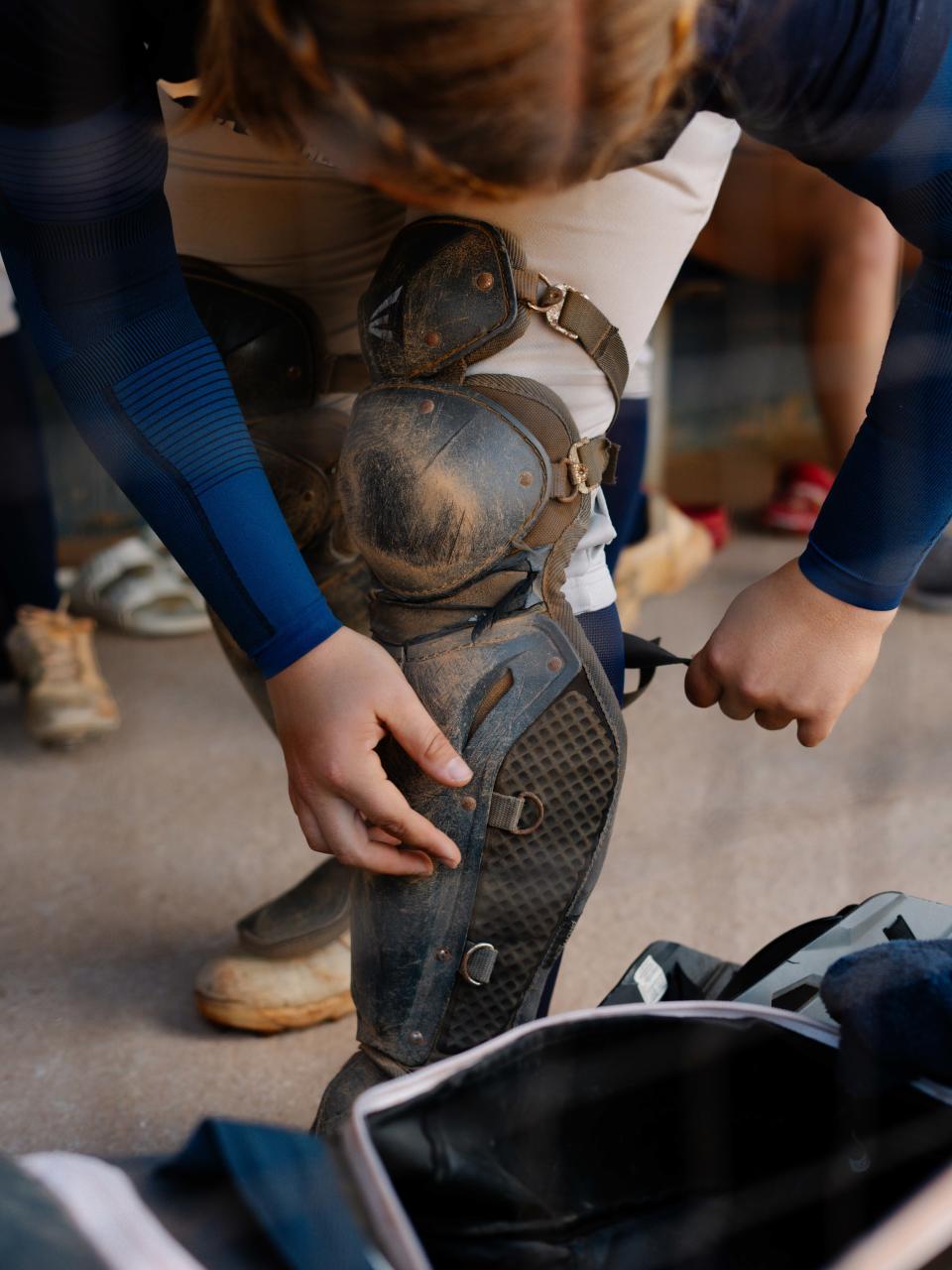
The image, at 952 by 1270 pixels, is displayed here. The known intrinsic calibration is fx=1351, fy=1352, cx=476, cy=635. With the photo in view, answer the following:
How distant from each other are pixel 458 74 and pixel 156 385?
0.93ft

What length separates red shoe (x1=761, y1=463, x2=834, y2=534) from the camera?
2199 millimetres

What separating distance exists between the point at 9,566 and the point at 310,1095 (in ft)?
3.02

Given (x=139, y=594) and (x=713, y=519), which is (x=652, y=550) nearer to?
(x=713, y=519)

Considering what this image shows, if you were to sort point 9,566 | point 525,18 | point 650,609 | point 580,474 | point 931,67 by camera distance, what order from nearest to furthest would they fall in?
point 525,18, point 931,67, point 580,474, point 9,566, point 650,609

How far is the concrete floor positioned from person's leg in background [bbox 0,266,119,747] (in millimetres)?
50

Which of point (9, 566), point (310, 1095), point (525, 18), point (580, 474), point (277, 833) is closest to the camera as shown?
point (525, 18)

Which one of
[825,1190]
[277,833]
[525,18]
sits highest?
[525,18]

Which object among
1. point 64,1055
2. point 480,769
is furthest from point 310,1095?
point 480,769

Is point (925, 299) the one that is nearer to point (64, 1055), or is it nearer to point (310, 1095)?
point (310, 1095)

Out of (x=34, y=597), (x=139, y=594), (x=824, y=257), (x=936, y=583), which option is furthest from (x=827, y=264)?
(x=34, y=597)

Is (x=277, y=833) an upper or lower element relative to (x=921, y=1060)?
lower

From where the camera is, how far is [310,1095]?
1.00 m

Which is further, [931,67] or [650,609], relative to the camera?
[650,609]

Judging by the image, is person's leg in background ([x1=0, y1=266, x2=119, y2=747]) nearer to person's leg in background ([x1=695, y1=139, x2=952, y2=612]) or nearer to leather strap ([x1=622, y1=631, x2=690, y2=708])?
leather strap ([x1=622, y1=631, x2=690, y2=708])
